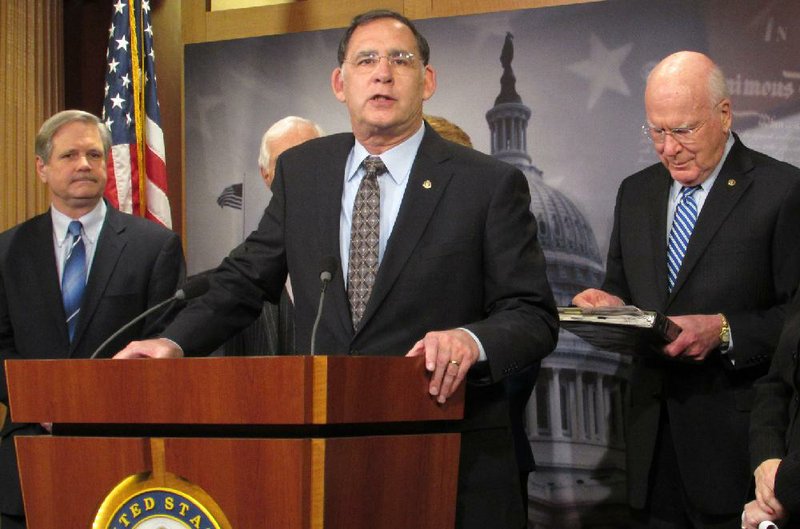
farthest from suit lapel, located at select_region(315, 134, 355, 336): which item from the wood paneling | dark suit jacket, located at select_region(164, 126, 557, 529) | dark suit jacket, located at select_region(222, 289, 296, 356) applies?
the wood paneling

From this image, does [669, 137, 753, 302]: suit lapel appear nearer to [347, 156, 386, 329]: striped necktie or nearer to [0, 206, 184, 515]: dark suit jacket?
[347, 156, 386, 329]: striped necktie

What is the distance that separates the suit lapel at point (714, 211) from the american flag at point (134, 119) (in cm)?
263

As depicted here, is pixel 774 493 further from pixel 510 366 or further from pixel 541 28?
pixel 541 28

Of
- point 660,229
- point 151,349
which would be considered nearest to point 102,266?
point 151,349

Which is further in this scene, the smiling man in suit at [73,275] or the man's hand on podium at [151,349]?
the smiling man in suit at [73,275]

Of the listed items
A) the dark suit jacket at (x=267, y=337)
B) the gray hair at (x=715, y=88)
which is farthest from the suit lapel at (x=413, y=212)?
the dark suit jacket at (x=267, y=337)

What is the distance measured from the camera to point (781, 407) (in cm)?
275

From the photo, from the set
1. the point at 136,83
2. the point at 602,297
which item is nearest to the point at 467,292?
the point at 602,297

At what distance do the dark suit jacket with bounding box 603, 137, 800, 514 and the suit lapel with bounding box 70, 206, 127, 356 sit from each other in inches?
69.6

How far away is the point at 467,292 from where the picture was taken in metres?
2.42

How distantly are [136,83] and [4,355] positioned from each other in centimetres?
181

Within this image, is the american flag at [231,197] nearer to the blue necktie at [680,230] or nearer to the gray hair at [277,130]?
the gray hair at [277,130]

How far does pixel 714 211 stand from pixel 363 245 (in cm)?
133

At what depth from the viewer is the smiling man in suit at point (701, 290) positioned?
10.3ft
